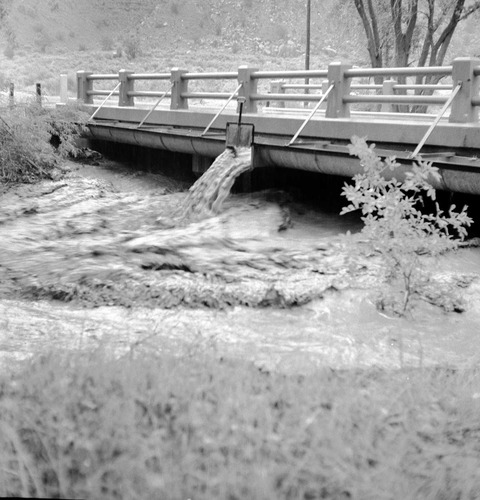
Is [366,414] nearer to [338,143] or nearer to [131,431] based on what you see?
[131,431]

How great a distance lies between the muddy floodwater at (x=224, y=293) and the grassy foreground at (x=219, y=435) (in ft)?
2.85

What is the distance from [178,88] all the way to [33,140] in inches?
118

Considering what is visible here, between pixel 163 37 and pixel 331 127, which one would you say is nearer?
pixel 331 127

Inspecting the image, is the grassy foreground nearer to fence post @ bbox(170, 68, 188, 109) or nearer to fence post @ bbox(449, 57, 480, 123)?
fence post @ bbox(449, 57, 480, 123)

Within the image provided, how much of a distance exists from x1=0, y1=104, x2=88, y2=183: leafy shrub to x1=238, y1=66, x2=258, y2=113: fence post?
13.9ft

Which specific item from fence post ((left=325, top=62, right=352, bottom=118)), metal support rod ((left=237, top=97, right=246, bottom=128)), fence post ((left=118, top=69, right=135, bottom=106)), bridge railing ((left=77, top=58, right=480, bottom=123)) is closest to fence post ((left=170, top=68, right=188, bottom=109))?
bridge railing ((left=77, top=58, right=480, bottom=123))

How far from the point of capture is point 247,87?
14.6 meters

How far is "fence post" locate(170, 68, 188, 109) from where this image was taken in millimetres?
16766

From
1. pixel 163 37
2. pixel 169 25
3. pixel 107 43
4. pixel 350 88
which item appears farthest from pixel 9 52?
pixel 350 88

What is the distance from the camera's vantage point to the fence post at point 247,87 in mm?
14516

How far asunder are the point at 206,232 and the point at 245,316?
141 inches

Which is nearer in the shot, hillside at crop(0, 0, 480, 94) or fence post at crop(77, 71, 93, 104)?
fence post at crop(77, 71, 93, 104)

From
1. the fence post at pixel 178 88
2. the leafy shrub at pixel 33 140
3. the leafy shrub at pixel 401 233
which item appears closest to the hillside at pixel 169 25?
the leafy shrub at pixel 33 140

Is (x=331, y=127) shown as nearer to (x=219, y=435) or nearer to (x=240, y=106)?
(x=240, y=106)
